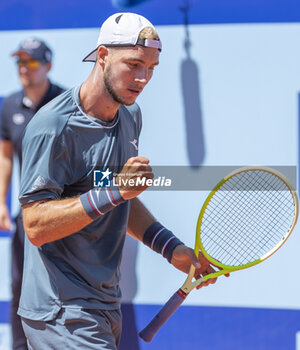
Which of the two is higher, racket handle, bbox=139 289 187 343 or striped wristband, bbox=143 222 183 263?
striped wristband, bbox=143 222 183 263

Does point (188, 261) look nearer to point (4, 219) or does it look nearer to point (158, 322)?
point (158, 322)

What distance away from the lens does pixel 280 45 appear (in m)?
3.11

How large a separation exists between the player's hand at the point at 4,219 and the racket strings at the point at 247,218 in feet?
3.70

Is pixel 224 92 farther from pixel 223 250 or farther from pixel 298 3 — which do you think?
pixel 223 250

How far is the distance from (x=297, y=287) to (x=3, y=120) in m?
1.78

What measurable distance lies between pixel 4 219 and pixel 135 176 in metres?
1.70

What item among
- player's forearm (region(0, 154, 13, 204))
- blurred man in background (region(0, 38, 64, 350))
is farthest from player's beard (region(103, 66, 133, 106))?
player's forearm (region(0, 154, 13, 204))

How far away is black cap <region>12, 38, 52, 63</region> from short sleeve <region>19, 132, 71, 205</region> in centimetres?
138

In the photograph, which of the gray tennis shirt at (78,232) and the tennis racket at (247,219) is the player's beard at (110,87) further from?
the tennis racket at (247,219)

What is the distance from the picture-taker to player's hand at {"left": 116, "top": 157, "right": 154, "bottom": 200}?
1.78 meters

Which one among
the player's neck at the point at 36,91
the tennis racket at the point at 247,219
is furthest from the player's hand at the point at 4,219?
the tennis racket at the point at 247,219

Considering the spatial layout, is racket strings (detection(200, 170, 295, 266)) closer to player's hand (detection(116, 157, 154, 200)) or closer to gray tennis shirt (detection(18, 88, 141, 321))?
gray tennis shirt (detection(18, 88, 141, 321))

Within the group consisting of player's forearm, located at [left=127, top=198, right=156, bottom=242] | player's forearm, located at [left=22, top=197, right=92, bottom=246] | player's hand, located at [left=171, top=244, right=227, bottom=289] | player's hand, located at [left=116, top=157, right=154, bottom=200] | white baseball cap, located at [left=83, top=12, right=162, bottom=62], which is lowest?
player's hand, located at [left=171, top=244, right=227, bottom=289]

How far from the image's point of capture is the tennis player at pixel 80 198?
192 centimetres
